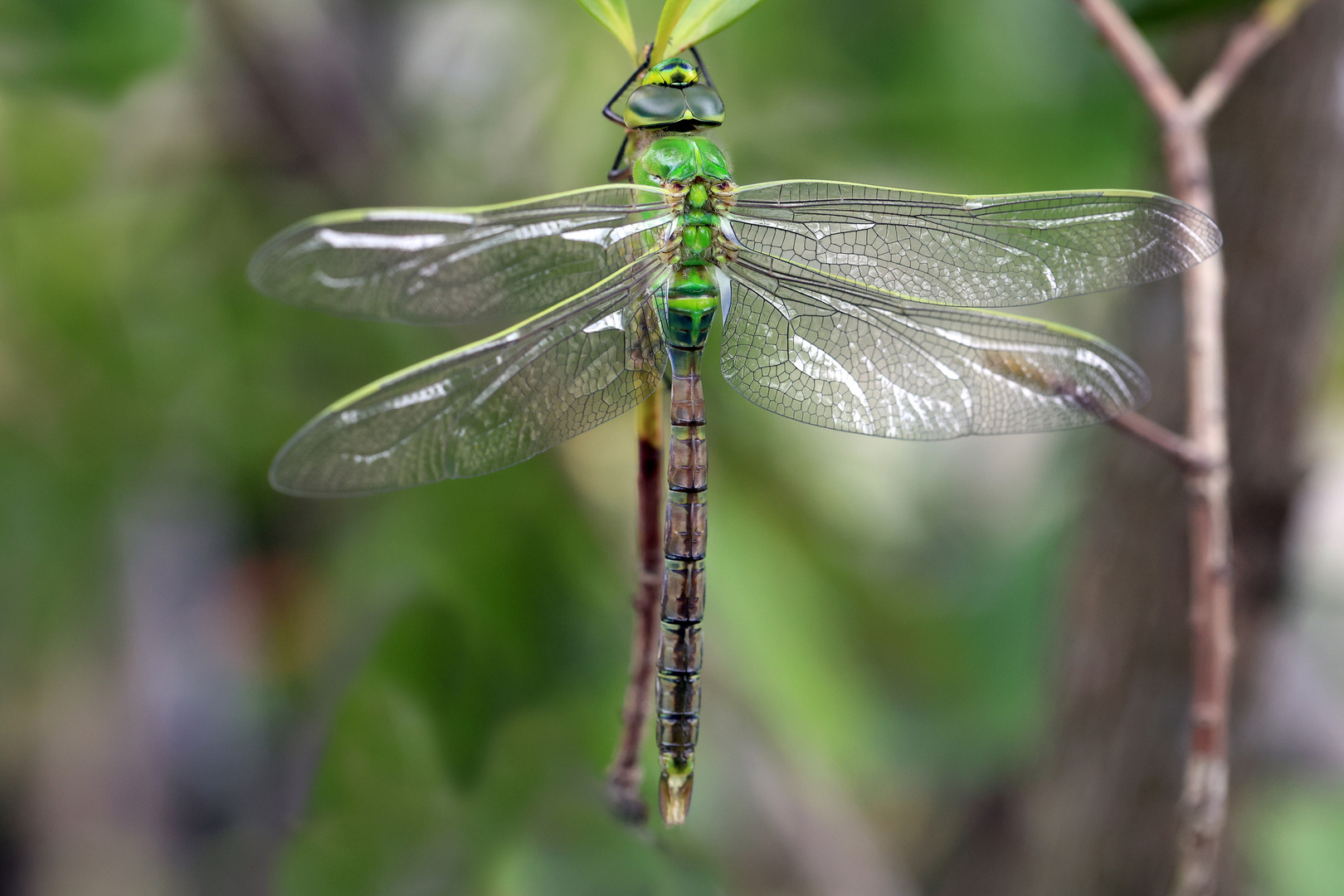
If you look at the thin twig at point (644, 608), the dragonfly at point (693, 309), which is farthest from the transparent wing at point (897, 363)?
the thin twig at point (644, 608)


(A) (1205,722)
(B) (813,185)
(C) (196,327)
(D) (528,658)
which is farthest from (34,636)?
(A) (1205,722)

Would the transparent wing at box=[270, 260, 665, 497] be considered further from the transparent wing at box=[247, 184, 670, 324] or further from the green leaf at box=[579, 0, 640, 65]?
the green leaf at box=[579, 0, 640, 65]

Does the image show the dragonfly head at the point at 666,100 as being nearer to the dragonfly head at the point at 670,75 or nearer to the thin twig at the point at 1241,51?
the dragonfly head at the point at 670,75

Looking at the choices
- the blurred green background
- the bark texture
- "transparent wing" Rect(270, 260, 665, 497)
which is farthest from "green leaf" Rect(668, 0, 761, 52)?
the blurred green background

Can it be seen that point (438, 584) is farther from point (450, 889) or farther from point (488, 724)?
point (450, 889)

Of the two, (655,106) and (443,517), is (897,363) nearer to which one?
(655,106)

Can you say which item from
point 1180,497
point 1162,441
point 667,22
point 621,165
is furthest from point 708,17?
point 1180,497
